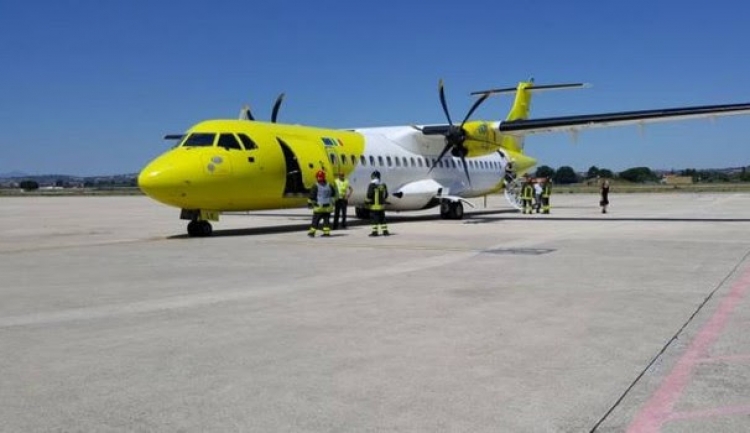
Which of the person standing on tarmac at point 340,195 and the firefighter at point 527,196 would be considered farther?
the firefighter at point 527,196

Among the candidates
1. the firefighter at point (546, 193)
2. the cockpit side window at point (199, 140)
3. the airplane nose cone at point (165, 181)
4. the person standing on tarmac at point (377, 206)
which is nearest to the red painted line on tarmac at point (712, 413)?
the person standing on tarmac at point (377, 206)

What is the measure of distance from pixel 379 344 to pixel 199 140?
12.6m

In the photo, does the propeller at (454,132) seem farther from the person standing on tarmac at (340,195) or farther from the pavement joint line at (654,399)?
the pavement joint line at (654,399)

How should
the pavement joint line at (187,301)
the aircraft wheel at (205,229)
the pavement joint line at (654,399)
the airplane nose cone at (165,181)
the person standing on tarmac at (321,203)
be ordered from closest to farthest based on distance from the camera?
1. the pavement joint line at (654,399)
2. the pavement joint line at (187,301)
3. the airplane nose cone at (165,181)
4. the person standing on tarmac at (321,203)
5. the aircraft wheel at (205,229)

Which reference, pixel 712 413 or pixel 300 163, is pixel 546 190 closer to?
pixel 300 163

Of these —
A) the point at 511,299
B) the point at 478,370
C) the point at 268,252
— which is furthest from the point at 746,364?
A: the point at 268,252

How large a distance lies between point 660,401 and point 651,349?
1.38 meters

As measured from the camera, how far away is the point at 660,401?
14.3 ft

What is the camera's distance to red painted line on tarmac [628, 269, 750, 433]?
4.02m

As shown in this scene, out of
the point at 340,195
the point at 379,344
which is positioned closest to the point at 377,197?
the point at 340,195

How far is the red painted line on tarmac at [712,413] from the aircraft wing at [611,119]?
60.6 ft

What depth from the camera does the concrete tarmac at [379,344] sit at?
4.21 meters

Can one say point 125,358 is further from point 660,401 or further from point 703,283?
point 703,283

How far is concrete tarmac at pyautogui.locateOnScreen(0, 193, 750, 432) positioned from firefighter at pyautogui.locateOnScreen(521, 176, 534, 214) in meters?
18.0
